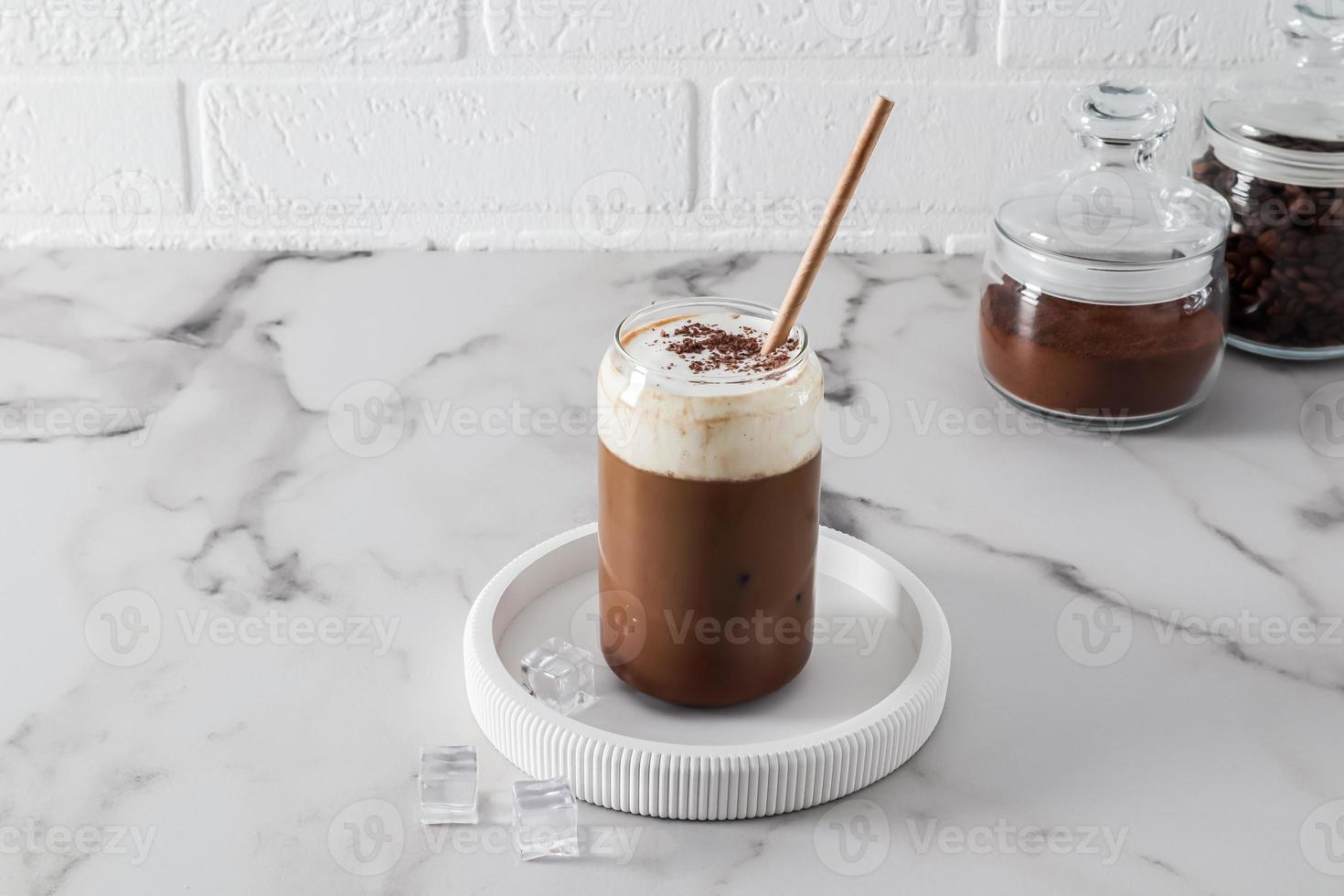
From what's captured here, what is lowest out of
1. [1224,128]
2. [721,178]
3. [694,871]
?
[694,871]

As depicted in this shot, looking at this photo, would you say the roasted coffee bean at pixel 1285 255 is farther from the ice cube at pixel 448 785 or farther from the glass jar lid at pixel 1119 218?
the ice cube at pixel 448 785

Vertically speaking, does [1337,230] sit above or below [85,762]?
above

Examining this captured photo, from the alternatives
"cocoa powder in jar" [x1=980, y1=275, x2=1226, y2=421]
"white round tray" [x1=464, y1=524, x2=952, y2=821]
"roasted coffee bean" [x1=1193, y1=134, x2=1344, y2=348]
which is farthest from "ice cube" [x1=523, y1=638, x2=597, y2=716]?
"roasted coffee bean" [x1=1193, y1=134, x2=1344, y2=348]

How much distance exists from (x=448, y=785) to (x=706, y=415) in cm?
23

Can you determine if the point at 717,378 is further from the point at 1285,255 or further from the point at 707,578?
the point at 1285,255

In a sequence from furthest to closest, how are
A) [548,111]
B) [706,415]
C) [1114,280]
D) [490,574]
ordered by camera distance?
[548,111], [1114,280], [490,574], [706,415]

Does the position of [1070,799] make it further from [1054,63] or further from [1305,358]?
[1054,63]

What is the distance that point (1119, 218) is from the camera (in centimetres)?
111

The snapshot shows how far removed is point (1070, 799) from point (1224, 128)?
2.12ft

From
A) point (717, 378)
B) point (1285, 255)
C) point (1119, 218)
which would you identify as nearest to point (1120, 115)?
point (1119, 218)

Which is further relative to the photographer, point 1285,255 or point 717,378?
point 1285,255

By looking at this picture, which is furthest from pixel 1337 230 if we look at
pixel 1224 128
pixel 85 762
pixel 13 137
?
pixel 13 137

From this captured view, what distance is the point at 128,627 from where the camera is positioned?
0.90m

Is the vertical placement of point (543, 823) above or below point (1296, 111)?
below
